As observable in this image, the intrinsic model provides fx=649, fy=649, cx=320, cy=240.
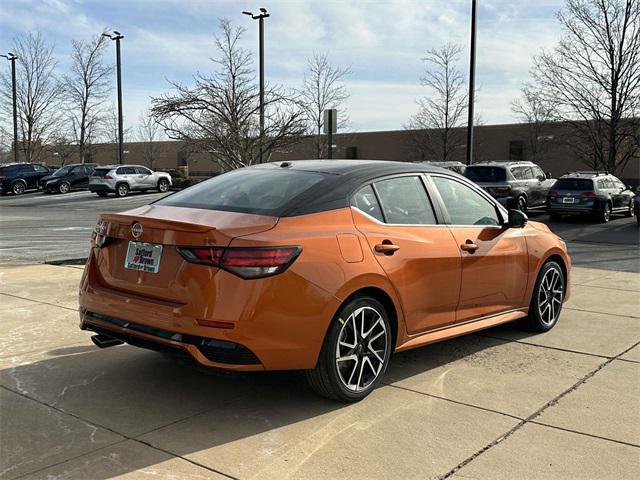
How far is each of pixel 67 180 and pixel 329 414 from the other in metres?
35.1

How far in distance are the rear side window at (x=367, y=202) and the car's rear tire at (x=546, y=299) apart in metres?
2.18

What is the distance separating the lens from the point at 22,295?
7.47m

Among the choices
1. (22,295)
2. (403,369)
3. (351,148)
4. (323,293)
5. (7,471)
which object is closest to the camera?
(7,471)

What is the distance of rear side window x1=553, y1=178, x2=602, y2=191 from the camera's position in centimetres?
2033

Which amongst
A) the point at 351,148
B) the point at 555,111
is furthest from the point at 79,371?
→ the point at 351,148

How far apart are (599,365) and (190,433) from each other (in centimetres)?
326

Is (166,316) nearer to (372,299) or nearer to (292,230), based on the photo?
(292,230)

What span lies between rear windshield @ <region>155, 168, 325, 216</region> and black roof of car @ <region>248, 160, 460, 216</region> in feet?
0.23

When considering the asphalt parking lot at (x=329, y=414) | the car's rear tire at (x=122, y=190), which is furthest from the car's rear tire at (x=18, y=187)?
the asphalt parking lot at (x=329, y=414)

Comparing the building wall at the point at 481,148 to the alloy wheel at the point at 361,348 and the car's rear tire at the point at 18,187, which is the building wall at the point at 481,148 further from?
the alloy wheel at the point at 361,348

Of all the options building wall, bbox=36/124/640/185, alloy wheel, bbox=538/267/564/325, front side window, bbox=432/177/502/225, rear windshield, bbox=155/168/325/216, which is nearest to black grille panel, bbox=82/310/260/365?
rear windshield, bbox=155/168/325/216

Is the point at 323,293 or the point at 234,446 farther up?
the point at 323,293

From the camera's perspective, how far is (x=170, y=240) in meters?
3.83

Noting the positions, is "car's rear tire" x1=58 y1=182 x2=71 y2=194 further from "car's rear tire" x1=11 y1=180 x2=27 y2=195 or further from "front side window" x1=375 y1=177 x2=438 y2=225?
"front side window" x1=375 y1=177 x2=438 y2=225
